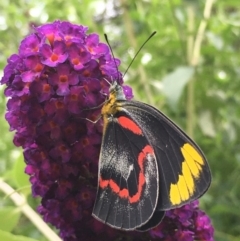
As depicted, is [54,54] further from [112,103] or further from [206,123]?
[206,123]

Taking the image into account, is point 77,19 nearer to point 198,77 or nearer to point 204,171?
point 198,77

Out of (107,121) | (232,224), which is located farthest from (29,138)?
(232,224)

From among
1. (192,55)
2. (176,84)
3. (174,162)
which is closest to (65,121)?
(174,162)

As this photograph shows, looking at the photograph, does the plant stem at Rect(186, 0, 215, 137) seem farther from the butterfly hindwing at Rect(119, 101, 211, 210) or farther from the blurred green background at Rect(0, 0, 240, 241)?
the butterfly hindwing at Rect(119, 101, 211, 210)

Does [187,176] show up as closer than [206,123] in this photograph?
Yes

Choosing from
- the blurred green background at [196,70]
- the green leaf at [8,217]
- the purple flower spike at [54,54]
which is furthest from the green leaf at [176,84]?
the purple flower spike at [54,54]

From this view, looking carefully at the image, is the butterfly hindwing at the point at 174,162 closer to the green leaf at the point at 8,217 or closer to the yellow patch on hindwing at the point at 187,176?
the yellow patch on hindwing at the point at 187,176

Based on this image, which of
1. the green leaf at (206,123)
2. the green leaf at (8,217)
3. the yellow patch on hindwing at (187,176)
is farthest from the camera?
the green leaf at (206,123)

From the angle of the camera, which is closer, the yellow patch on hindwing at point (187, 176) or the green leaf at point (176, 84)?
the yellow patch on hindwing at point (187, 176)
